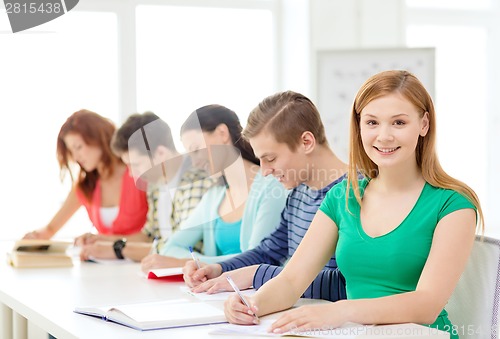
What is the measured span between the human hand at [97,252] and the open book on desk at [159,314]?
3.54 ft

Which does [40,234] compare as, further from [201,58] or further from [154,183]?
[201,58]

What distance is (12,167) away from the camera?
449 centimetres

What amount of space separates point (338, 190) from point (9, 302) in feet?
3.26

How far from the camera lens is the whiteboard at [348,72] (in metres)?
4.61

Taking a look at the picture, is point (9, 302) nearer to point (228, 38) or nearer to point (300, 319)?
point (300, 319)

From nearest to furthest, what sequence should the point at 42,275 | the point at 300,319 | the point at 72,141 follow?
1. the point at 300,319
2. the point at 42,275
3. the point at 72,141

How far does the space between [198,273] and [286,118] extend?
1.62 feet

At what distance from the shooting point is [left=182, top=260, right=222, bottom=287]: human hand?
6.88 ft

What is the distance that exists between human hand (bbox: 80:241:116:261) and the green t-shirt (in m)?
1.36

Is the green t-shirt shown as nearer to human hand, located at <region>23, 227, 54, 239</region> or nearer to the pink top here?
the pink top

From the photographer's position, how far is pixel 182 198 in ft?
9.54

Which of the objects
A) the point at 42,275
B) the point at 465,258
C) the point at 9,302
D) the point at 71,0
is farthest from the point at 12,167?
the point at 465,258

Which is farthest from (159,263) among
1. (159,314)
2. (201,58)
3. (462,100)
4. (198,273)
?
(462,100)

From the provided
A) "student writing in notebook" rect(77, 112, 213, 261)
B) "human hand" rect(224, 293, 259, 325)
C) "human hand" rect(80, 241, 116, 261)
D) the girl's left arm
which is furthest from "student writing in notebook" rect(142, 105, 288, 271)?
the girl's left arm
